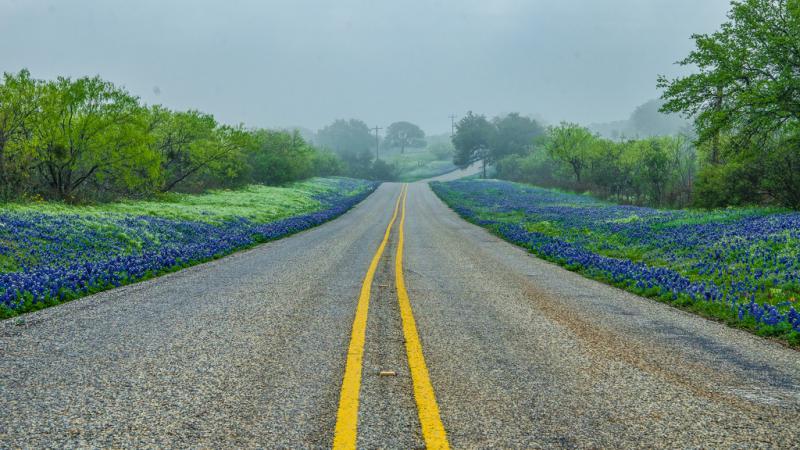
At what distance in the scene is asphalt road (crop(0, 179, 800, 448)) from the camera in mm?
3750

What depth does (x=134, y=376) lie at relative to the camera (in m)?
4.86

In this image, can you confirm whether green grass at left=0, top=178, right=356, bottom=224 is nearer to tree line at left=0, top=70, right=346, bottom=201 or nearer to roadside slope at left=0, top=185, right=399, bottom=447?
tree line at left=0, top=70, right=346, bottom=201

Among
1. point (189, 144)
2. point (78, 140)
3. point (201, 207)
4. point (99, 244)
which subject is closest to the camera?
point (99, 244)

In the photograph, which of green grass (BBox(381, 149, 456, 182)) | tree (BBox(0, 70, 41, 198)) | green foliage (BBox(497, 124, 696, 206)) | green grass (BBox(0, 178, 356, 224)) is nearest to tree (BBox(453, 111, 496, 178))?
green grass (BBox(381, 149, 456, 182))

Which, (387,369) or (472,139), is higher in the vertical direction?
(472,139)

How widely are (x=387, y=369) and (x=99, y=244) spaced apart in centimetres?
1245

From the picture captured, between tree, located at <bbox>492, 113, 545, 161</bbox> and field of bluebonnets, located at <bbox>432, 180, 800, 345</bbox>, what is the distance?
311 feet

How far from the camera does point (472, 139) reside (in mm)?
116375

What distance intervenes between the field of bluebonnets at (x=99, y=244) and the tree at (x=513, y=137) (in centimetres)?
9543

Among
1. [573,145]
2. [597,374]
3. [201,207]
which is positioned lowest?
[597,374]

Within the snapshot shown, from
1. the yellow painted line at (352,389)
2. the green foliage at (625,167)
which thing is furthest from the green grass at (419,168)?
the yellow painted line at (352,389)

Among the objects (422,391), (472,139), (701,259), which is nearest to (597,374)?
(422,391)

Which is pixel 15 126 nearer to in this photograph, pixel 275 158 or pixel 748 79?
pixel 748 79

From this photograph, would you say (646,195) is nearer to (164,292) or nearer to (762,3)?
(762,3)
